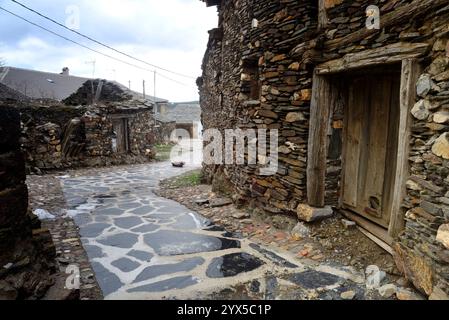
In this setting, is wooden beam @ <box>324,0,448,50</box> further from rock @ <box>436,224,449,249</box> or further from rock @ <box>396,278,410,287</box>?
rock @ <box>396,278,410,287</box>

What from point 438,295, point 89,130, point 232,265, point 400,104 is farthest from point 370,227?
point 89,130

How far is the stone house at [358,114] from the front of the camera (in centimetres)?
253

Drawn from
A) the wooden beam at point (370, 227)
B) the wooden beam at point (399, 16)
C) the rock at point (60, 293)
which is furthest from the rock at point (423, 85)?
the rock at point (60, 293)

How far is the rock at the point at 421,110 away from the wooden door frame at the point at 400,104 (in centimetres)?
7

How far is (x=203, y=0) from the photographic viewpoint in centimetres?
740

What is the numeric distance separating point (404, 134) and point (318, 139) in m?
1.25

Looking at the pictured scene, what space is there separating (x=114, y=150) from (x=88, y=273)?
1098 centimetres

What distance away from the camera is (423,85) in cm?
263

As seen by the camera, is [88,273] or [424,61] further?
[88,273]

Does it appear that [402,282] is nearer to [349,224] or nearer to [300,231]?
[349,224]
